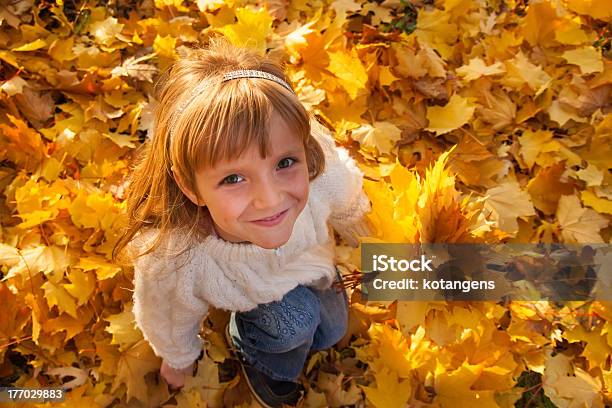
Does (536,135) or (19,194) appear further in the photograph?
(536,135)

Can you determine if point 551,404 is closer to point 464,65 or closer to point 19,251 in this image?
point 464,65

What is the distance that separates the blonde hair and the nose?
0.05 metres

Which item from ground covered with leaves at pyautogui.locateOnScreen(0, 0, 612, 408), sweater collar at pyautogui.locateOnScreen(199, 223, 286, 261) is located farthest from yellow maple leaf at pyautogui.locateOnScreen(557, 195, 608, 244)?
sweater collar at pyautogui.locateOnScreen(199, 223, 286, 261)

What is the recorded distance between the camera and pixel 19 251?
1.65 m

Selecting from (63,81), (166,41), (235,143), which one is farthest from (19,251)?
(235,143)

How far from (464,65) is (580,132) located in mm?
440

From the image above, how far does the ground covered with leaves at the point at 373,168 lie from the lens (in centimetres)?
143

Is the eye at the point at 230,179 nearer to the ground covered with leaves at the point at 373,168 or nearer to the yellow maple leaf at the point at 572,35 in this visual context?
the ground covered with leaves at the point at 373,168

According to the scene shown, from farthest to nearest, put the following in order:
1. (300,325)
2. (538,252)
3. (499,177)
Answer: (499,177) < (538,252) < (300,325)

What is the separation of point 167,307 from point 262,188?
0.43 metres

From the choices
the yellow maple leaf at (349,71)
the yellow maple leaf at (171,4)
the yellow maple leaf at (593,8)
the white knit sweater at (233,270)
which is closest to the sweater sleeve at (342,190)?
the white knit sweater at (233,270)

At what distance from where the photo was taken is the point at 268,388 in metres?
1.58

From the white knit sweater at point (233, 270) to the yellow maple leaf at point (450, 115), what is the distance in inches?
21.0

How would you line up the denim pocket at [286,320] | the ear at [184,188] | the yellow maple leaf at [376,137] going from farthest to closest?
the yellow maple leaf at [376,137]
the denim pocket at [286,320]
the ear at [184,188]
